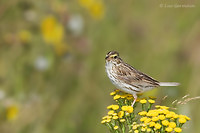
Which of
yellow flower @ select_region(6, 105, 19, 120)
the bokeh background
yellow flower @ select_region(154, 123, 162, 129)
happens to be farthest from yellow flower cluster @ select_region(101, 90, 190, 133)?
yellow flower @ select_region(6, 105, 19, 120)

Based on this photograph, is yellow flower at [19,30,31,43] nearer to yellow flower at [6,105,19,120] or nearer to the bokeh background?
the bokeh background

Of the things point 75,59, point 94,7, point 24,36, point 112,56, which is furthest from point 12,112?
point 112,56

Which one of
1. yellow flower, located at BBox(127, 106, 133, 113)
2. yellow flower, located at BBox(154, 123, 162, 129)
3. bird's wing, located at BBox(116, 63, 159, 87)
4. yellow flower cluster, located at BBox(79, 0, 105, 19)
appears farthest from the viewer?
yellow flower cluster, located at BBox(79, 0, 105, 19)

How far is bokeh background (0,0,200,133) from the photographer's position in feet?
27.3

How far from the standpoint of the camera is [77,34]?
9164 millimetres

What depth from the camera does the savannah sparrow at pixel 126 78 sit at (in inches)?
245

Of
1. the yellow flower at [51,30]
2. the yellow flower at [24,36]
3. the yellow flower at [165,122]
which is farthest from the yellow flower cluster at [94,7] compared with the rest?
the yellow flower at [165,122]

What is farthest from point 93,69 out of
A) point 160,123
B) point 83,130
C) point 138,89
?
point 160,123

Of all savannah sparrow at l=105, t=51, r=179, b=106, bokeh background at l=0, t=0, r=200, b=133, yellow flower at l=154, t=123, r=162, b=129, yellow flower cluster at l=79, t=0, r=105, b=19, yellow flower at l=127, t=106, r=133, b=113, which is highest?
yellow flower cluster at l=79, t=0, r=105, b=19

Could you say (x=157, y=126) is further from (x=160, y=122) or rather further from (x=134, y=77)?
(x=134, y=77)

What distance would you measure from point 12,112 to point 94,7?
2.61 metres

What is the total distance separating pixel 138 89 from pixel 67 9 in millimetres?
3321

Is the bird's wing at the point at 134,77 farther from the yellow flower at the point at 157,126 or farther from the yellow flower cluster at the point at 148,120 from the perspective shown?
the yellow flower at the point at 157,126

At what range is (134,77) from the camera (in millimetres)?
6512
